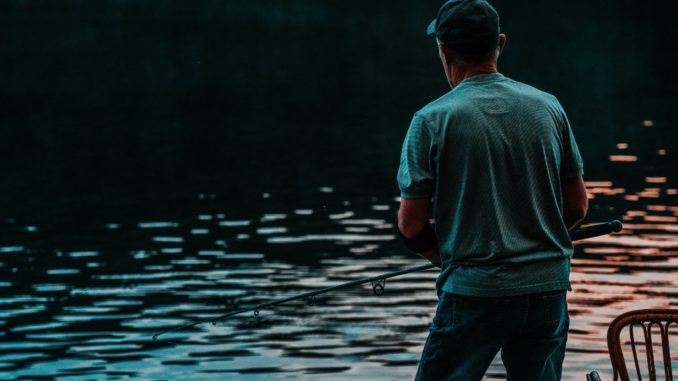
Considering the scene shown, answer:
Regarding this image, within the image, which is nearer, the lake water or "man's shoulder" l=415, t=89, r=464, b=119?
"man's shoulder" l=415, t=89, r=464, b=119

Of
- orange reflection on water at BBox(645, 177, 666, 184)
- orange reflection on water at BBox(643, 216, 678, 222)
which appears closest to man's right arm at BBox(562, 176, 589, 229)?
orange reflection on water at BBox(643, 216, 678, 222)

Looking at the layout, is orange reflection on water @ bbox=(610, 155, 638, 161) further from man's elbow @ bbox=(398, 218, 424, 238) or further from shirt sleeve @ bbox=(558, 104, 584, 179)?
man's elbow @ bbox=(398, 218, 424, 238)

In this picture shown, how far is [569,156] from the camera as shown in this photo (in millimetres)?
3646

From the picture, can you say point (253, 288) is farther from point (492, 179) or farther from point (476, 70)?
→ point (492, 179)

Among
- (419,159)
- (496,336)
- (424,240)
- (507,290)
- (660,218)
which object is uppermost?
(419,159)

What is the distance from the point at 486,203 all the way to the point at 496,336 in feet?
1.25

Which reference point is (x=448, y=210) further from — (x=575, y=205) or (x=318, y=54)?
(x=318, y=54)

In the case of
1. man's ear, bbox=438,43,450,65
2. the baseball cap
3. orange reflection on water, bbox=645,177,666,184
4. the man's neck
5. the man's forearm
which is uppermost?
the baseball cap

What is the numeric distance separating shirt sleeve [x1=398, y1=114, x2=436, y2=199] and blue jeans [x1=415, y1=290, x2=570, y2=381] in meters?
0.32

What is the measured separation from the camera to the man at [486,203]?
3469 millimetres

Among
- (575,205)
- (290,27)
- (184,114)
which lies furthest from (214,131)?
(290,27)

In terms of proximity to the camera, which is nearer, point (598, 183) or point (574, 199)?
point (574, 199)

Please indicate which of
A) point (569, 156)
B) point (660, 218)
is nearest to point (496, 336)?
point (569, 156)

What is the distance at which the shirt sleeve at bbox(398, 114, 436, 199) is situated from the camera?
11.4ft
